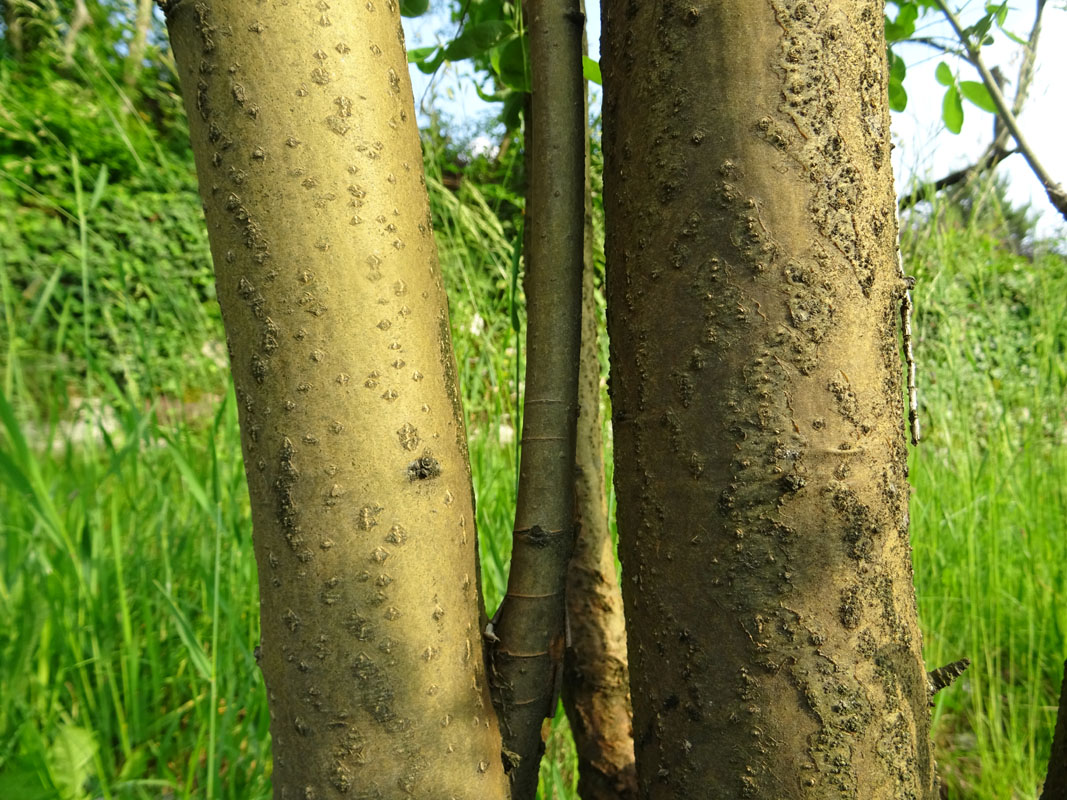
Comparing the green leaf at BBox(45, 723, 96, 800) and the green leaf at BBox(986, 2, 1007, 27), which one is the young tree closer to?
the green leaf at BBox(986, 2, 1007, 27)

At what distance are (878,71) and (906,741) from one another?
0.60m

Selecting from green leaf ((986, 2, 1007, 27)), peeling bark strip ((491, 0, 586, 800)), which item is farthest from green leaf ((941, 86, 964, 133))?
peeling bark strip ((491, 0, 586, 800))

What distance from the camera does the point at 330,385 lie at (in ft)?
1.95

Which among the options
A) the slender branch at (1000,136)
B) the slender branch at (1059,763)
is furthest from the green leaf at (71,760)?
the slender branch at (1000,136)

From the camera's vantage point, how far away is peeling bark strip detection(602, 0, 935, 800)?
0.61m

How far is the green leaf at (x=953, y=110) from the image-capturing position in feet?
4.25

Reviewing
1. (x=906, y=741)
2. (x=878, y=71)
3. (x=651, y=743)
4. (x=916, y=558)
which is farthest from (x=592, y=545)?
(x=916, y=558)

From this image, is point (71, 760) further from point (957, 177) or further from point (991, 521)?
point (957, 177)

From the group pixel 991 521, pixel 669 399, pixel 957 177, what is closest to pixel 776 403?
pixel 669 399

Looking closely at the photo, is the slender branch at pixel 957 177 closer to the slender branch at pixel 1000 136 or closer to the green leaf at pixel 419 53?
the slender branch at pixel 1000 136

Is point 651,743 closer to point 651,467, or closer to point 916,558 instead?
point 651,467

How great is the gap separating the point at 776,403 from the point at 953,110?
1.03 m

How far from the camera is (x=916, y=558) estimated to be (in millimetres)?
1977

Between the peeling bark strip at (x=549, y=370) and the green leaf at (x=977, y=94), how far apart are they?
34.9 inches
